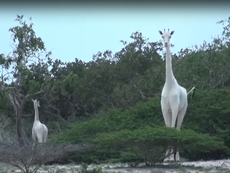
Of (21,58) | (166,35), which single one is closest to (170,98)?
(166,35)

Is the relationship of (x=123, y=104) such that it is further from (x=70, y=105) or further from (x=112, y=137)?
(x=112, y=137)

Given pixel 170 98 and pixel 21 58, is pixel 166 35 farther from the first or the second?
pixel 21 58

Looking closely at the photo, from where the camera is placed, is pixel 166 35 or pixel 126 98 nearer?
pixel 166 35

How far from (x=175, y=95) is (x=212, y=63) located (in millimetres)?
14185

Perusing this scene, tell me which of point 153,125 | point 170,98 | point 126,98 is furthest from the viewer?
A: point 126,98

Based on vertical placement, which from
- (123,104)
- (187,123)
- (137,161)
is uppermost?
(123,104)

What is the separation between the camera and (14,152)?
489 inches

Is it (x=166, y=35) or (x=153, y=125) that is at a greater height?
(x=166, y=35)

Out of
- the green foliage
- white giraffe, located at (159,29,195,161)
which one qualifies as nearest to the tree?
the green foliage

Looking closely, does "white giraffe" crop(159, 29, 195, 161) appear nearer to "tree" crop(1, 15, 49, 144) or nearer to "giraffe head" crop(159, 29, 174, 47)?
"giraffe head" crop(159, 29, 174, 47)

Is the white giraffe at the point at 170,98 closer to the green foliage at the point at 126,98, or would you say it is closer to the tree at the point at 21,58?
the green foliage at the point at 126,98

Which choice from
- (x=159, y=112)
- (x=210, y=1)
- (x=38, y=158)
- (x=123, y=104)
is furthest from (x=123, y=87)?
(x=210, y=1)

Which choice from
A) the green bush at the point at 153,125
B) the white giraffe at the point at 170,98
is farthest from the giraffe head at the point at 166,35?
the green bush at the point at 153,125

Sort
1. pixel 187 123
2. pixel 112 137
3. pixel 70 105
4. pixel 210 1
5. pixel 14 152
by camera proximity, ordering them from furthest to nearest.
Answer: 1. pixel 70 105
2. pixel 187 123
3. pixel 112 137
4. pixel 14 152
5. pixel 210 1
